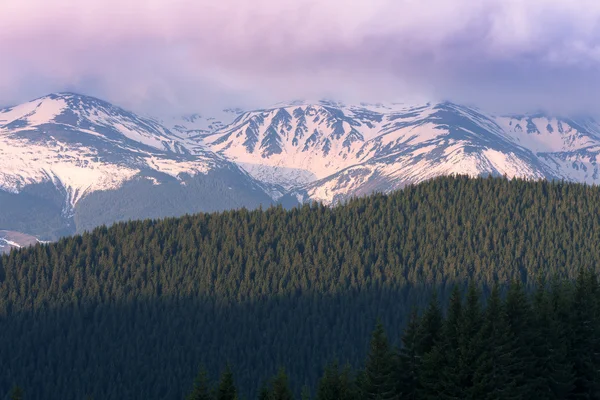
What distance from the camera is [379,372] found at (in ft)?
249

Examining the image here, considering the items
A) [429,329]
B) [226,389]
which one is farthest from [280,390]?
[429,329]

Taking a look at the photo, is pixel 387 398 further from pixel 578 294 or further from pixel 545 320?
pixel 578 294

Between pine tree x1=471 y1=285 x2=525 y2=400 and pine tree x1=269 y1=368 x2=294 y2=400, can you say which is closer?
pine tree x1=269 y1=368 x2=294 y2=400

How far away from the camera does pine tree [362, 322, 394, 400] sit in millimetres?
75938

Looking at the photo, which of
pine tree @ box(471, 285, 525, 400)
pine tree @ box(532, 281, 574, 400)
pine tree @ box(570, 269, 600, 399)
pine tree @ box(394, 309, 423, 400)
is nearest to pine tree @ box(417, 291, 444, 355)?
pine tree @ box(394, 309, 423, 400)

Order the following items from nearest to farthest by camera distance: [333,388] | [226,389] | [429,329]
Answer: [226,389] < [333,388] < [429,329]

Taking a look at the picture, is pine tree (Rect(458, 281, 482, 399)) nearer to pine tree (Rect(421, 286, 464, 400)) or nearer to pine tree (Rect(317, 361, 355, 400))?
pine tree (Rect(421, 286, 464, 400))

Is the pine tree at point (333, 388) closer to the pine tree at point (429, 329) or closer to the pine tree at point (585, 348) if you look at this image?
the pine tree at point (429, 329)

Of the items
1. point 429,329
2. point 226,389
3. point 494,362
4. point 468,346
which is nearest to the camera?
point 226,389

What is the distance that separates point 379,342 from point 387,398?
429cm

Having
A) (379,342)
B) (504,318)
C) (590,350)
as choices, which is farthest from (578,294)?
(379,342)

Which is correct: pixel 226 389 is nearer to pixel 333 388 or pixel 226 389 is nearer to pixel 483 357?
pixel 333 388

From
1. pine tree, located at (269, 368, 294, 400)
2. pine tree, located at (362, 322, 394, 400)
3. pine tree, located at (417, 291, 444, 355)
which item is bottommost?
pine tree, located at (269, 368, 294, 400)

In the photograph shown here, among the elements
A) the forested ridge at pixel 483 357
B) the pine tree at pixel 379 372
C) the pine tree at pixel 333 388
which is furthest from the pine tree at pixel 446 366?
the pine tree at pixel 333 388
